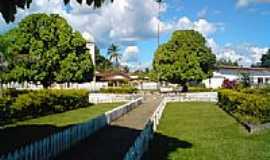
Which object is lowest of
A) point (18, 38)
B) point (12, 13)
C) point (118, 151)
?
point (118, 151)

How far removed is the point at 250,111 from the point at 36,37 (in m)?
36.5

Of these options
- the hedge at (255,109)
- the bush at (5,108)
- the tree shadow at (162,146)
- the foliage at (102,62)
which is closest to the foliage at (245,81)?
the hedge at (255,109)

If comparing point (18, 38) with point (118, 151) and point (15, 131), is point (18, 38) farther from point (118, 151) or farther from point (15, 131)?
point (118, 151)

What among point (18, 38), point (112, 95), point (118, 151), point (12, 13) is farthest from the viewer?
point (18, 38)

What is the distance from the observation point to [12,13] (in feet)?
20.3

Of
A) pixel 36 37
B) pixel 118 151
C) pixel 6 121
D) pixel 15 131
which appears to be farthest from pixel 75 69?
pixel 118 151

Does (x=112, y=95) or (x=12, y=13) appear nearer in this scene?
(x=12, y=13)

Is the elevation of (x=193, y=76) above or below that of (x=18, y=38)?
below

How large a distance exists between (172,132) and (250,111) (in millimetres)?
5414

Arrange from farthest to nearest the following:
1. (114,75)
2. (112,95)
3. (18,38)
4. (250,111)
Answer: (114,75) < (18,38) < (112,95) < (250,111)

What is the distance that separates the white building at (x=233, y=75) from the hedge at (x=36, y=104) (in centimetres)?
3939

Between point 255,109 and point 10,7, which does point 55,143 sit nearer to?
point 10,7

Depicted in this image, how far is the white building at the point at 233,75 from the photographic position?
245 feet

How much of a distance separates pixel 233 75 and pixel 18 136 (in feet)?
203
